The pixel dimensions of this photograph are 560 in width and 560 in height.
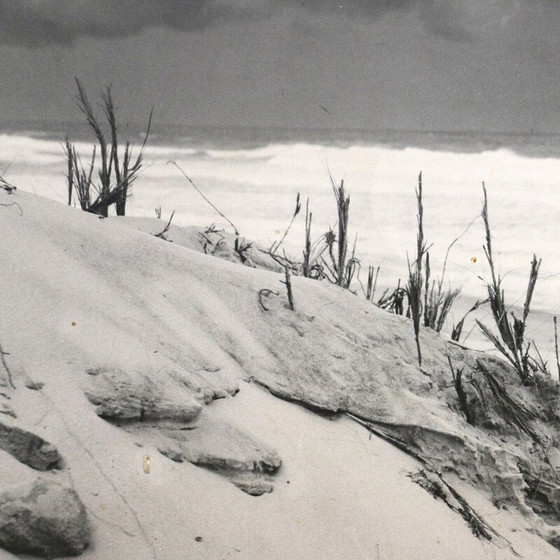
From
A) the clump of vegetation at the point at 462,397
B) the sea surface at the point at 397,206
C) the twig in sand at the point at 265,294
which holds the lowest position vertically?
the sea surface at the point at 397,206

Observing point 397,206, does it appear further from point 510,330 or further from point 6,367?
point 6,367

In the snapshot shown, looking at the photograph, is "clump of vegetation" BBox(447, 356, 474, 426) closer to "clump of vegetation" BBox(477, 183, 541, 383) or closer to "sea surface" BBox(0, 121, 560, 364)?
"clump of vegetation" BBox(477, 183, 541, 383)

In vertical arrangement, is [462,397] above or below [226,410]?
below

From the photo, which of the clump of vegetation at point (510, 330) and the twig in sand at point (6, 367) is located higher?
the twig in sand at point (6, 367)

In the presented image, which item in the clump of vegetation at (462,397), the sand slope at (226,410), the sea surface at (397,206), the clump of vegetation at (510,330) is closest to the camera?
the sand slope at (226,410)

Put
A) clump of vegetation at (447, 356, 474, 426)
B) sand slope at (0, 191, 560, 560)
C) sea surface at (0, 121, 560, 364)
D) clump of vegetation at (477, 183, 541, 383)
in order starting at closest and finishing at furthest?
sand slope at (0, 191, 560, 560) → clump of vegetation at (447, 356, 474, 426) → clump of vegetation at (477, 183, 541, 383) → sea surface at (0, 121, 560, 364)

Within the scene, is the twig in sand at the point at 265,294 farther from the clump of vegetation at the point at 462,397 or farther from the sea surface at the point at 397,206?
the sea surface at the point at 397,206

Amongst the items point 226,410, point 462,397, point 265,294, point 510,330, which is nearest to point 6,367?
point 226,410

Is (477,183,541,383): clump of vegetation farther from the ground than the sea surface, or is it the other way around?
(477,183,541,383): clump of vegetation

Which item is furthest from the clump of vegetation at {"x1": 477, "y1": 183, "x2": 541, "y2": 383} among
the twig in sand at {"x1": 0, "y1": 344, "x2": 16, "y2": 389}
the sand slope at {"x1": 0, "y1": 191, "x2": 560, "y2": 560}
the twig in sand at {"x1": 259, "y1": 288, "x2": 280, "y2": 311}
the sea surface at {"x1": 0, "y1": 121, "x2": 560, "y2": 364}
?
the twig in sand at {"x1": 0, "y1": 344, "x2": 16, "y2": 389}

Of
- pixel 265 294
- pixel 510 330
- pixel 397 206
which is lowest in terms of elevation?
pixel 397 206

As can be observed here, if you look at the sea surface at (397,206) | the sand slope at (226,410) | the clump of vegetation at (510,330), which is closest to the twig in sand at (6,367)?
the sand slope at (226,410)

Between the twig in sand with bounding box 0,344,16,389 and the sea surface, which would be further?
the sea surface

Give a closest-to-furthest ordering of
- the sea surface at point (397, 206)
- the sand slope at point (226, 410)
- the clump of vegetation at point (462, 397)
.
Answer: the sand slope at point (226, 410) → the clump of vegetation at point (462, 397) → the sea surface at point (397, 206)
